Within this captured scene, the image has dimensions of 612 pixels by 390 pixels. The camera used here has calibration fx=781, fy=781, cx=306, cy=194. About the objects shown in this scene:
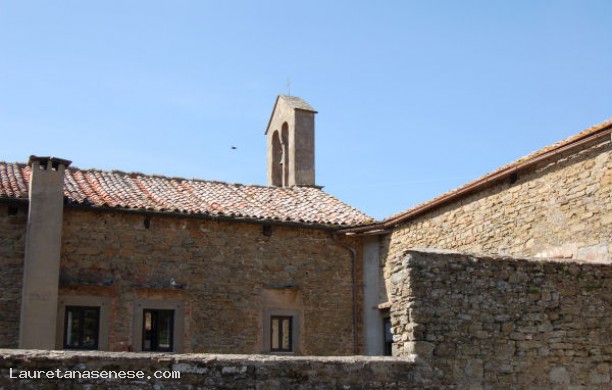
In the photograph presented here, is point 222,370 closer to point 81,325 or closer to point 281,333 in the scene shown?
point 81,325

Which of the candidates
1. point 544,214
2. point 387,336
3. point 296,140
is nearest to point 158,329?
point 387,336

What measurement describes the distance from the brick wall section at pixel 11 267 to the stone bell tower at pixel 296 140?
796 cm

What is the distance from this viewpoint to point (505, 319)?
930cm

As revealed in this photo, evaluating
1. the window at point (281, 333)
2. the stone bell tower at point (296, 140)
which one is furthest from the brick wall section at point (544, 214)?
the stone bell tower at point (296, 140)

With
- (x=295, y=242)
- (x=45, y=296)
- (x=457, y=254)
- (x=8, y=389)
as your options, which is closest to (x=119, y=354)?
(x=8, y=389)

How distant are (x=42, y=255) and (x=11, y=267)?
2.20 feet

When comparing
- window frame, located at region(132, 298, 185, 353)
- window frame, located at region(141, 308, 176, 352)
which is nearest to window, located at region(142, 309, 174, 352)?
window frame, located at region(141, 308, 176, 352)

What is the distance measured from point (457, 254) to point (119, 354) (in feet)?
13.3

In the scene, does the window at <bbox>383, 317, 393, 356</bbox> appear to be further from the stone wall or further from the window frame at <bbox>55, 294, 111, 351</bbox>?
the stone wall

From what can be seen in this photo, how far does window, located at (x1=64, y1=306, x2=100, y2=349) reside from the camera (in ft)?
49.6

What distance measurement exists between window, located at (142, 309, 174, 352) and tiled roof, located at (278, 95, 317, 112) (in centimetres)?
760

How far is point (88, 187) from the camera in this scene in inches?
666

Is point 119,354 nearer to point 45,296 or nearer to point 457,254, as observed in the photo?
point 457,254

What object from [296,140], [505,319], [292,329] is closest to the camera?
[505,319]
